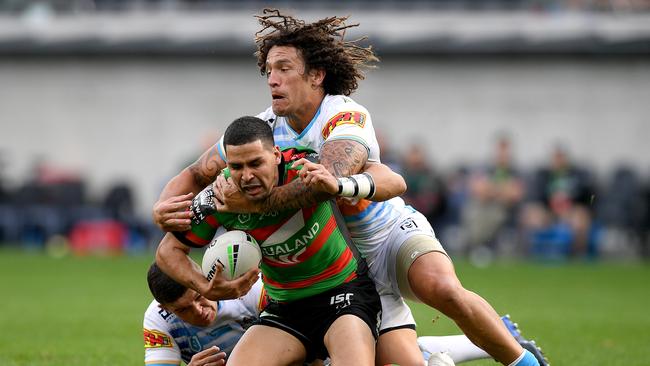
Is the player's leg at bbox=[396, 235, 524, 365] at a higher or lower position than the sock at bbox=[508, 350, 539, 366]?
higher

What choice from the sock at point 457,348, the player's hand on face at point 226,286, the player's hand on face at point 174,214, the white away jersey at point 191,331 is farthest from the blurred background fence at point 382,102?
the player's hand on face at point 226,286

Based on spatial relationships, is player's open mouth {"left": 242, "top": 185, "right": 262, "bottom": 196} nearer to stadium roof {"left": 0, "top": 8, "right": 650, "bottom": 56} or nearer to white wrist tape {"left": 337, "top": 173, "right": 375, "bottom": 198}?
white wrist tape {"left": 337, "top": 173, "right": 375, "bottom": 198}

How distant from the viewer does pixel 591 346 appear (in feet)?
33.9

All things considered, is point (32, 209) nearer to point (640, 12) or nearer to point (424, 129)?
point (424, 129)

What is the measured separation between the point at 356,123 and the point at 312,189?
757 mm

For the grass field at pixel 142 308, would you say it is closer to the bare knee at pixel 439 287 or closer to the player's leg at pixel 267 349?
the bare knee at pixel 439 287

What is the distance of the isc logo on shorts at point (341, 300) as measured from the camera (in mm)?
7184

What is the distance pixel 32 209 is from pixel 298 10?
7321 mm

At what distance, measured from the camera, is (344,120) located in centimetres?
732

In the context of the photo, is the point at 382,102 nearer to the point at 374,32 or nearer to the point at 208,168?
the point at 374,32

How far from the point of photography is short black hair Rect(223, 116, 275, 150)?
6.77m

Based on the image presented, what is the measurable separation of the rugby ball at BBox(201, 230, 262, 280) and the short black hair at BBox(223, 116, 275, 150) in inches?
23.6

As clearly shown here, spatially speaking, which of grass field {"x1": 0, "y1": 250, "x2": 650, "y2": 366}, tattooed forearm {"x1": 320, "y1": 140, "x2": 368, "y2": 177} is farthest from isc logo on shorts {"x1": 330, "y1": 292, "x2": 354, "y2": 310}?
grass field {"x1": 0, "y1": 250, "x2": 650, "y2": 366}

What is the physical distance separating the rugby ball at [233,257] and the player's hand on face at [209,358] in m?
0.61
